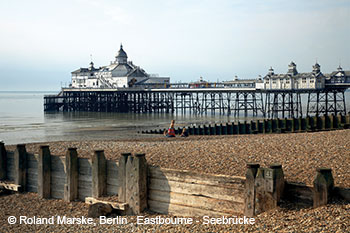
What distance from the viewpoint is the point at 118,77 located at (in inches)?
3056

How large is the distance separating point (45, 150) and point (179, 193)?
4560mm

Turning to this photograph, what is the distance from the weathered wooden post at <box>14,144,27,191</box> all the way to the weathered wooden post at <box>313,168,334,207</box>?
8372 mm

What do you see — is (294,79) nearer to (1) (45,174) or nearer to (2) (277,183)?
(1) (45,174)

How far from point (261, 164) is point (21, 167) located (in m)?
6.63

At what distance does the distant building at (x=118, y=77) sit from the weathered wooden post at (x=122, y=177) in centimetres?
6142

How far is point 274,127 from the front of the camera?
2291cm

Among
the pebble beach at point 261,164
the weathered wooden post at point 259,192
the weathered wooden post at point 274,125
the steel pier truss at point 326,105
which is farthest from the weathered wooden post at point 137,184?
the steel pier truss at point 326,105

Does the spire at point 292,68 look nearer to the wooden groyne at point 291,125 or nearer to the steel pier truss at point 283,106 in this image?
the steel pier truss at point 283,106

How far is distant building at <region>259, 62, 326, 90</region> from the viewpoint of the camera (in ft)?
157

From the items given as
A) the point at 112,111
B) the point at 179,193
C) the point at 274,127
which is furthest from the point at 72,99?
the point at 179,193

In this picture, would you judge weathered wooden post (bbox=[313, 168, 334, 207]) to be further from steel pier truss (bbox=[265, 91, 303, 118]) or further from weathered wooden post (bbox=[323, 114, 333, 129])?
steel pier truss (bbox=[265, 91, 303, 118])

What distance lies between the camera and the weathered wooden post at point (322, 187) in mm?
6789

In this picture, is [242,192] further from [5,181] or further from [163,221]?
[5,181]

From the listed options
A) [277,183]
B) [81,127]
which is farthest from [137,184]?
[81,127]
